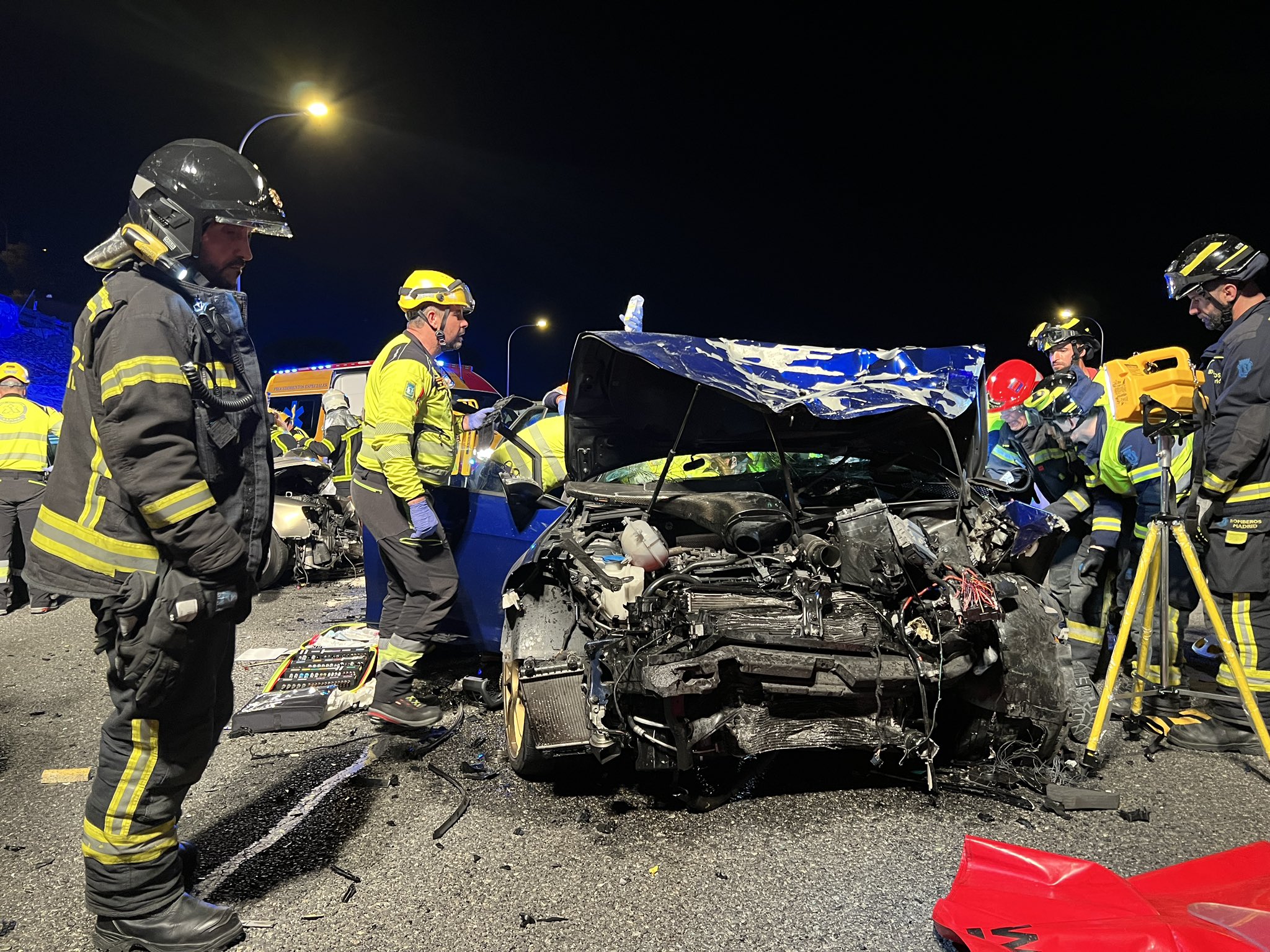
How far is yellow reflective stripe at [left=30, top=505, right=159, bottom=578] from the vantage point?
6.49 ft

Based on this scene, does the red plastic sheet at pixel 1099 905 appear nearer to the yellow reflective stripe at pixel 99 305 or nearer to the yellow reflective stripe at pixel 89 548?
the yellow reflective stripe at pixel 89 548

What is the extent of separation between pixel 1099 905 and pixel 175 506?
275 centimetres

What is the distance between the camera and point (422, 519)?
369cm

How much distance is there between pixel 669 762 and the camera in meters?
2.66

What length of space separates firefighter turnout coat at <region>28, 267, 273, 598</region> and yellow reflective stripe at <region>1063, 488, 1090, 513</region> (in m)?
4.78

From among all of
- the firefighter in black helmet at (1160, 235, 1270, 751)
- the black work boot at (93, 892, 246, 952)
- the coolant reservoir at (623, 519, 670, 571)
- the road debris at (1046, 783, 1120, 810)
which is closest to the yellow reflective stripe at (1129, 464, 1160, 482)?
the firefighter in black helmet at (1160, 235, 1270, 751)

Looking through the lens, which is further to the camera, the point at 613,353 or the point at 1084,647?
the point at 1084,647

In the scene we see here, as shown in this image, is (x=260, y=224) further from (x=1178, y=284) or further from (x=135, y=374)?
(x=1178, y=284)

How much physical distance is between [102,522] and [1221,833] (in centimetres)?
397

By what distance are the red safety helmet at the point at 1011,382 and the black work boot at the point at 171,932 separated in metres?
6.89

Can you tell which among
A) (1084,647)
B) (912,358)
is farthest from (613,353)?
(1084,647)

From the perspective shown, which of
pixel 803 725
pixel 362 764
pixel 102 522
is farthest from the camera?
pixel 362 764

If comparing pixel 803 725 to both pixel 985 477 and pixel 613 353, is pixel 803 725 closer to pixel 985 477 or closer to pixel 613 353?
pixel 985 477

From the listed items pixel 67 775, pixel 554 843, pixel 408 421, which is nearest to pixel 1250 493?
pixel 554 843
